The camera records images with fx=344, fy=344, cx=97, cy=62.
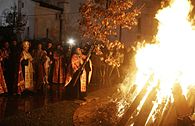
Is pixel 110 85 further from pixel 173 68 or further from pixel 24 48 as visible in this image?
pixel 173 68

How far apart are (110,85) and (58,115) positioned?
7.55 meters

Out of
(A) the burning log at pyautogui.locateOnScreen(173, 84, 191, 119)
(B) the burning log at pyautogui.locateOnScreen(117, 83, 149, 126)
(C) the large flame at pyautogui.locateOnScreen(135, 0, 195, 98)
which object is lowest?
(B) the burning log at pyautogui.locateOnScreen(117, 83, 149, 126)

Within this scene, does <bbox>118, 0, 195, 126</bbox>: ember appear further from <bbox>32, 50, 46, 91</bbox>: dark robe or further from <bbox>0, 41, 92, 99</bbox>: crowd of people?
<bbox>32, 50, 46, 91</bbox>: dark robe

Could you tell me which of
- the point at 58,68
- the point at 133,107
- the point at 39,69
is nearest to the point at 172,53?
the point at 133,107

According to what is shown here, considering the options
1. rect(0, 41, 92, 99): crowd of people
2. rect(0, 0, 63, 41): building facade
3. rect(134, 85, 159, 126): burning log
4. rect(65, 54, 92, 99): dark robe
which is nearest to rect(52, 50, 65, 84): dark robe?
rect(0, 41, 92, 99): crowd of people

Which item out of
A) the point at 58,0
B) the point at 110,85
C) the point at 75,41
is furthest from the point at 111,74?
Result: the point at 58,0

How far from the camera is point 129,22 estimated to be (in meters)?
14.4

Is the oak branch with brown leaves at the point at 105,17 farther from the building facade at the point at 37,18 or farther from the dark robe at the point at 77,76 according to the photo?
the building facade at the point at 37,18

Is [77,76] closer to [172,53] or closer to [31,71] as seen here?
[31,71]

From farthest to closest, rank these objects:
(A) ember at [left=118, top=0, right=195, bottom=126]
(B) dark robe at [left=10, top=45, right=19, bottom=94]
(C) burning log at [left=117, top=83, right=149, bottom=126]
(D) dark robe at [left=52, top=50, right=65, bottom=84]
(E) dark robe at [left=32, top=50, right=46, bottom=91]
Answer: (D) dark robe at [left=52, top=50, right=65, bottom=84], (E) dark robe at [left=32, top=50, right=46, bottom=91], (B) dark robe at [left=10, top=45, right=19, bottom=94], (C) burning log at [left=117, top=83, right=149, bottom=126], (A) ember at [left=118, top=0, right=195, bottom=126]

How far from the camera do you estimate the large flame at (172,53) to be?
390 inches

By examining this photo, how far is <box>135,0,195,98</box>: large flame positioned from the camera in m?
9.91

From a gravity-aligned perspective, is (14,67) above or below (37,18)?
below

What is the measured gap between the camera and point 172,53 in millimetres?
10508
